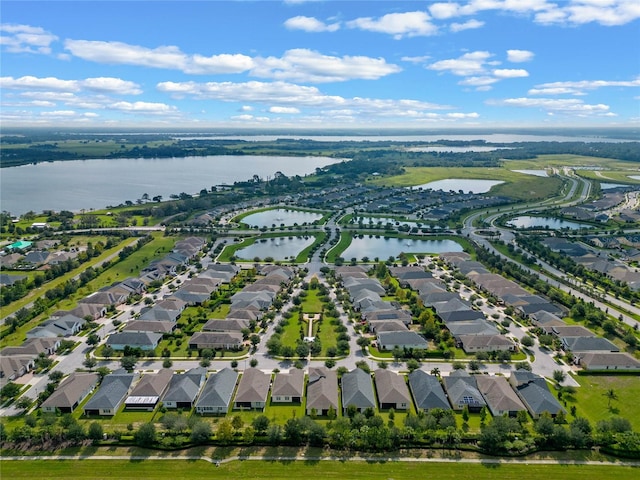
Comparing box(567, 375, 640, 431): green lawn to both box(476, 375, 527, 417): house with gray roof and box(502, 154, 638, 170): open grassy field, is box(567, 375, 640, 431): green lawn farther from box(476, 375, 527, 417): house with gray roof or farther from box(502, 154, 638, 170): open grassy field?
box(502, 154, 638, 170): open grassy field

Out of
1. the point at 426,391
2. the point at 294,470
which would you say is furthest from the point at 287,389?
the point at 426,391

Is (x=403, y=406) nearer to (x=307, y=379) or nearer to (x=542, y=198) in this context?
(x=307, y=379)

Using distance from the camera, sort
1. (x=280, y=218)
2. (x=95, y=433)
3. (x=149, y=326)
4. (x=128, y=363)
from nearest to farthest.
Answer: (x=95, y=433)
(x=128, y=363)
(x=149, y=326)
(x=280, y=218)

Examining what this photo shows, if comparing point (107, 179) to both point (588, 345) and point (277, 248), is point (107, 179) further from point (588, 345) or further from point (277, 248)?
point (588, 345)

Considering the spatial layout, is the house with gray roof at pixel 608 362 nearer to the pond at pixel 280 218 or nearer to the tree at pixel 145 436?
the tree at pixel 145 436

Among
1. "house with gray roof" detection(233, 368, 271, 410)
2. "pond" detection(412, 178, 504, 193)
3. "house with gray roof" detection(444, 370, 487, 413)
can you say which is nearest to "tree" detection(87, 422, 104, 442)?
"house with gray roof" detection(233, 368, 271, 410)

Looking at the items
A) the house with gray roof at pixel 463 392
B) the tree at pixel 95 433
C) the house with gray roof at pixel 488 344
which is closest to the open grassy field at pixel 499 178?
the house with gray roof at pixel 488 344

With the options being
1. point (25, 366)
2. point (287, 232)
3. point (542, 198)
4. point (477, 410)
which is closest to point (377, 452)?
point (477, 410)
